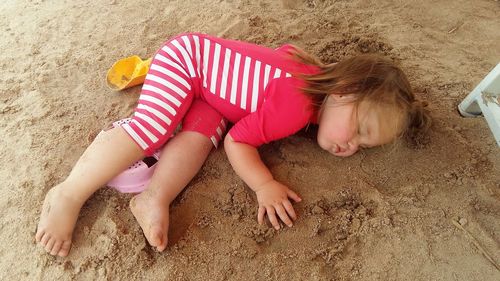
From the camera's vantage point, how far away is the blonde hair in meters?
0.99

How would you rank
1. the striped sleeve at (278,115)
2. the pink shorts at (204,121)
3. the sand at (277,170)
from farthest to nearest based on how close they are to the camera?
the pink shorts at (204,121), the striped sleeve at (278,115), the sand at (277,170)

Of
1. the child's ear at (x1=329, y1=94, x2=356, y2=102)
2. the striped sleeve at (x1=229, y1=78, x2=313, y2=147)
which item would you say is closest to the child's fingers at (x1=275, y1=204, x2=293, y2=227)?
the striped sleeve at (x1=229, y1=78, x2=313, y2=147)

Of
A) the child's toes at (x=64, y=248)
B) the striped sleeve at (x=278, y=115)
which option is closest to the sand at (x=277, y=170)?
the child's toes at (x=64, y=248)

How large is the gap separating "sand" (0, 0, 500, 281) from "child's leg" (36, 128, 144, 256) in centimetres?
4

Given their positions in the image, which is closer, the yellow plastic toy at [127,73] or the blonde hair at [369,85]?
the blonde hair at [369,85]

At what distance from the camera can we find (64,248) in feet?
3.21

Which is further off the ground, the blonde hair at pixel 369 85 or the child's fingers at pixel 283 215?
the blonde hair at pixel 369 85

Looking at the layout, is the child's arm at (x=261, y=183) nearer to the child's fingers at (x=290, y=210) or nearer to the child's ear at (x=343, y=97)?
the child's fingers at (x=290, y=210)

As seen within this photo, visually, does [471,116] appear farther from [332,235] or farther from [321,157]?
[332,235]

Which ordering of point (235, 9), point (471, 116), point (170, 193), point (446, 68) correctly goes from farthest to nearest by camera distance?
point (235, 9) → point (446, 68) → point (471, 116) → point (170, 193)

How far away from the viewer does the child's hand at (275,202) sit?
1.01m

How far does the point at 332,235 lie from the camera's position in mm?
992

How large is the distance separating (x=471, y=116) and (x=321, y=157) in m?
0.50

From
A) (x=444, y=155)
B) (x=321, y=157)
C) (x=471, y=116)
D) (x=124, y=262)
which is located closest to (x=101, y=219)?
(x=124, y=262)
